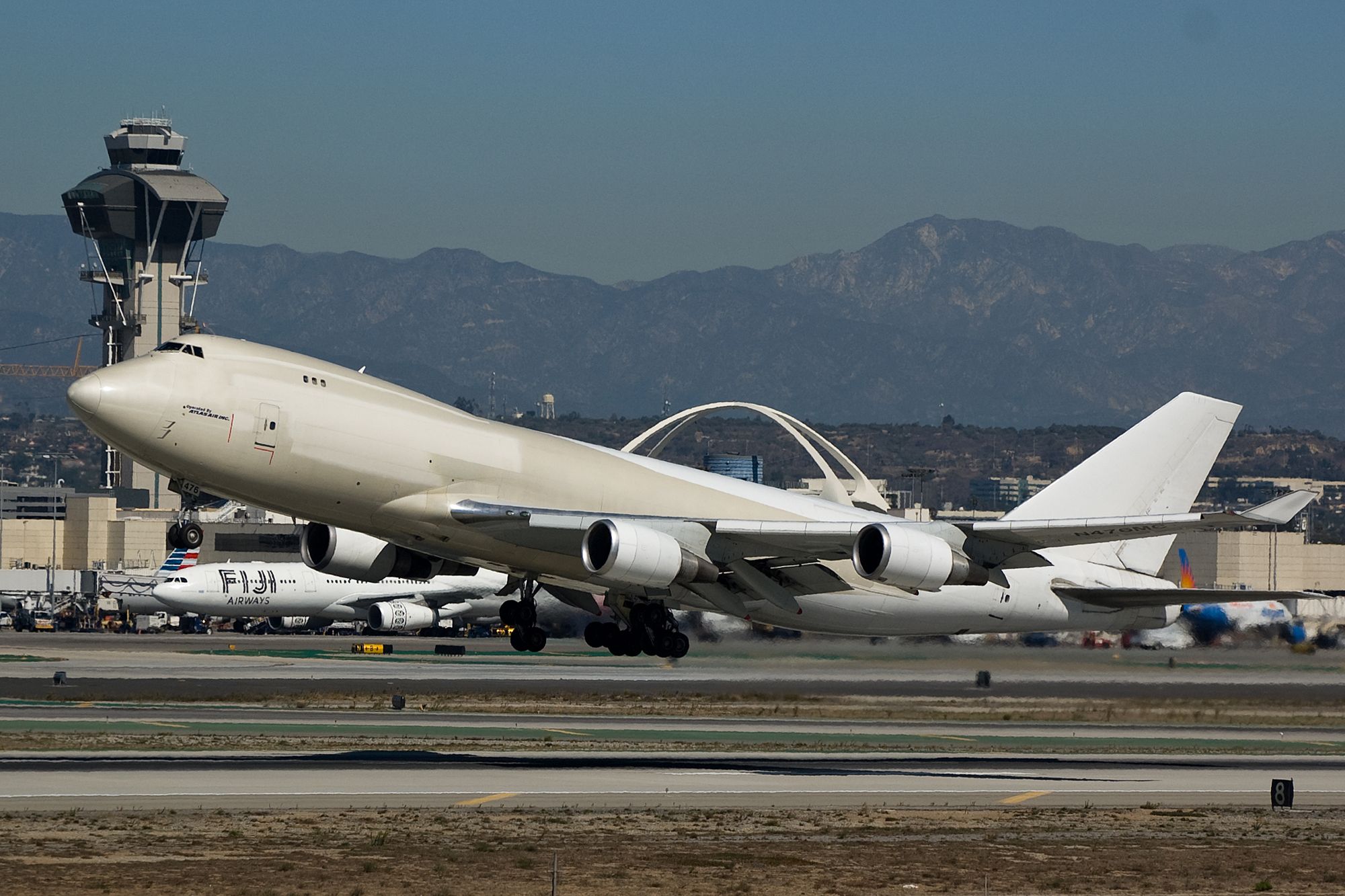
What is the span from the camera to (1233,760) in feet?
183

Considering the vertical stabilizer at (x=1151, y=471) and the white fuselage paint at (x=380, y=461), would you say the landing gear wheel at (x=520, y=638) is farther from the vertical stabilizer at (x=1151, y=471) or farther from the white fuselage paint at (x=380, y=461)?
the vertical stabilizer at (x=1151, y=471)

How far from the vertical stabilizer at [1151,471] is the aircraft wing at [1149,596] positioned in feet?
4.55

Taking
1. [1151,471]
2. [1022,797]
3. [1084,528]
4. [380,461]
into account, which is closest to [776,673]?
[1151,471]

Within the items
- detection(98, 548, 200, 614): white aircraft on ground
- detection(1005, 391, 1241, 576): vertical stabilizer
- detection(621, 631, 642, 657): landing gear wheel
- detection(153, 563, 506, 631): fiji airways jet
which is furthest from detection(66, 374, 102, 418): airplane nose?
detection(98, 548, 200, 614): white aircraft on ground

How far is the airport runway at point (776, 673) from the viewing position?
7362cm

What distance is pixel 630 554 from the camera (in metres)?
42.5

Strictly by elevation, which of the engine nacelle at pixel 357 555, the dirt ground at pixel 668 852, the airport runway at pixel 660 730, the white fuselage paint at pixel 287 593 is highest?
the engine nacelle at pixel 357 555

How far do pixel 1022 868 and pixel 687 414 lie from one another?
12196 cm

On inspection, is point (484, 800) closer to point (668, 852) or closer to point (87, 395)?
point (668, 852)

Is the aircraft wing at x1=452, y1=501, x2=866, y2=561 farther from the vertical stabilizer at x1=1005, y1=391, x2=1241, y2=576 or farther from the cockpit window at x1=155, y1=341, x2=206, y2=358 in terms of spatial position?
the vertical stabilizer at x1=1005, y1=391, x2=1241, y2=576

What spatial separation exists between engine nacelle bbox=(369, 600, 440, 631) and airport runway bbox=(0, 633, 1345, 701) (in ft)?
87.6

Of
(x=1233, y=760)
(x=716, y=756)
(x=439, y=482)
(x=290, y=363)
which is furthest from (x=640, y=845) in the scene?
(x=1233, y=760)

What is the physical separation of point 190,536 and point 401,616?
97.0 meters

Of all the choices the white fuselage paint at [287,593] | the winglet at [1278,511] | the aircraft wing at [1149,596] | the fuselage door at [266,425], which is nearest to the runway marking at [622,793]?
the aircraft wing at [1149,596]
